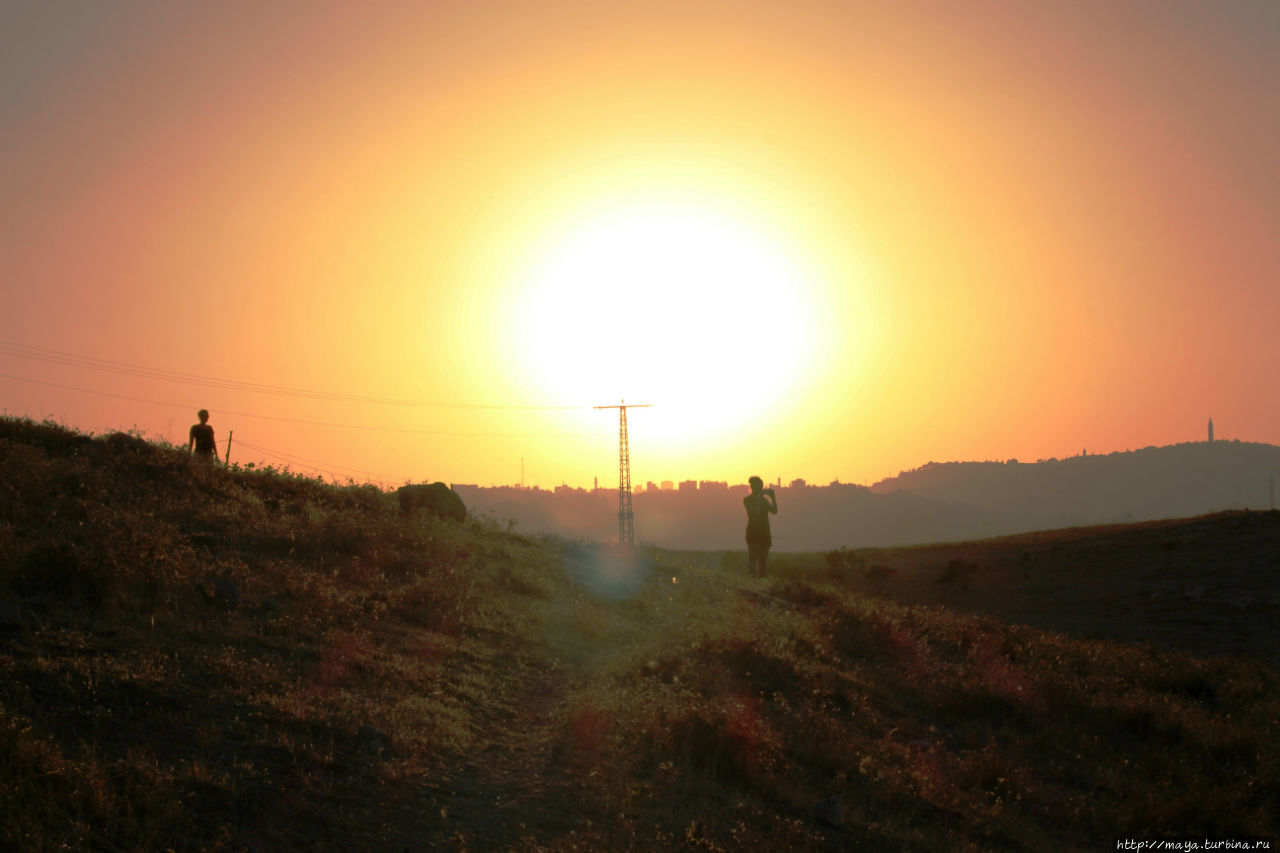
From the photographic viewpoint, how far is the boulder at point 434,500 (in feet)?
72.9

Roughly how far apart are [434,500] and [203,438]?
5.87m

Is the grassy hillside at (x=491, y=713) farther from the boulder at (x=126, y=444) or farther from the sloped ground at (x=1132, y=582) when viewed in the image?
the sloped ground at (x=1132, y=582)

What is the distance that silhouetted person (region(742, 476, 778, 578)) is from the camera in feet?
71.3

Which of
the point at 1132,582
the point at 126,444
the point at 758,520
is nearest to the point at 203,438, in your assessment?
the point at 126,444

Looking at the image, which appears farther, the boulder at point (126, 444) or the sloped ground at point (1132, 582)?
the sloped ground at point (1132, 582)

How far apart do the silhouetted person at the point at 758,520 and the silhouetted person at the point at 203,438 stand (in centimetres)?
1315

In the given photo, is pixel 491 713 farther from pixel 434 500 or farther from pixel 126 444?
pixel 434 500

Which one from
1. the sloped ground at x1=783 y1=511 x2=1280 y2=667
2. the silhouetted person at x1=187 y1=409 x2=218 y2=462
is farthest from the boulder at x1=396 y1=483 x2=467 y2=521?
the sloped ground at x1=783 y1=511 x2=1280 y2=667

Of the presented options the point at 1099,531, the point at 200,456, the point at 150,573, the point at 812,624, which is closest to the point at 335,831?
the point at 150,573

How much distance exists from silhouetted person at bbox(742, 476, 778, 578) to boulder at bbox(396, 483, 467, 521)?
7903mm

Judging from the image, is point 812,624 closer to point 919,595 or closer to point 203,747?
point 203,747

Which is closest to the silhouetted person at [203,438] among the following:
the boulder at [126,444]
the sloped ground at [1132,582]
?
the boulder at [126,444]

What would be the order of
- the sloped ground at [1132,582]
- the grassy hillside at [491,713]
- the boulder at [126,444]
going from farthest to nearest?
the sloped ground at [1132,582], the boulder at [126,444], the grassy hillside at [491,713]

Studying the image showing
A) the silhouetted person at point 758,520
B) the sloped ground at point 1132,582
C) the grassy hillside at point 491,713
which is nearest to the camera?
the grassy hillside at point 491,713
